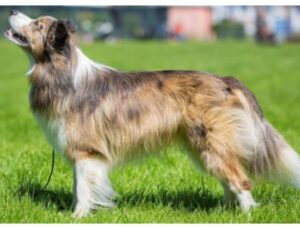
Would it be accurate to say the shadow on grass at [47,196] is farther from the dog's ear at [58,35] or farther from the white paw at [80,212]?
the dog's ear at [58,35]

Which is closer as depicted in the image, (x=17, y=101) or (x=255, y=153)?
(x=255, y=153)

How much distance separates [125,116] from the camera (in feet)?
18.2

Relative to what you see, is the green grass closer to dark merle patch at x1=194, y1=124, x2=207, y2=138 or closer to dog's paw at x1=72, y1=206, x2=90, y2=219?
dog's paw at x1=72, y1=206, x2=90, y2=219

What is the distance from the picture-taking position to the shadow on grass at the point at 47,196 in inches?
231

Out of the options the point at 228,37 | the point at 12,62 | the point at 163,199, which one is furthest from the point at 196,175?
the point at 228,37

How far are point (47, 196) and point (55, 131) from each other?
0.87 meters

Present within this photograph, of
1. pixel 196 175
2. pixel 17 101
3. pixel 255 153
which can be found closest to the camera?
pixel 255 153

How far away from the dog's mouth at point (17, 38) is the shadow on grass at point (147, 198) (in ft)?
4.89

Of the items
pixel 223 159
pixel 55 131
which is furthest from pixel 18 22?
pixel 223 159

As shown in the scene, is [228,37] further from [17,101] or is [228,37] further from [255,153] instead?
[255,153]

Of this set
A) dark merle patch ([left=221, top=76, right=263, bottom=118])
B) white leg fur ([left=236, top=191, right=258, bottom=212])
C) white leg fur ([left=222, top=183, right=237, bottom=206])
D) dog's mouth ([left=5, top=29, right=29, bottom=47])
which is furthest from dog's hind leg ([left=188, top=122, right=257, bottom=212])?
dog's mouth ([left=5, top=29, right=29, bottom=47])

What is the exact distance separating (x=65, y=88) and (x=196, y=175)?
82.3 inches

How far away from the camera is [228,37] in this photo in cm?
3222

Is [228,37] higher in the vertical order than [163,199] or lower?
lower
